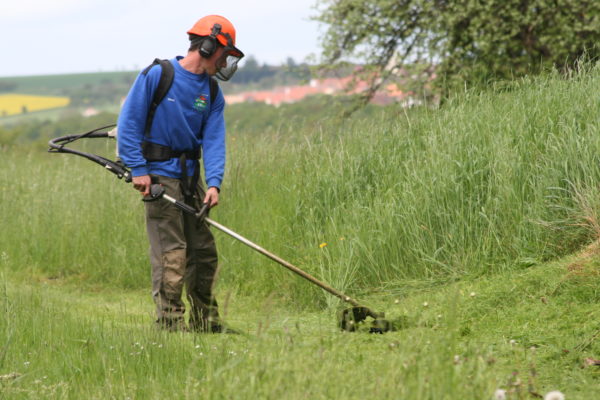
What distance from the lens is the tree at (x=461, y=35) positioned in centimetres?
1312

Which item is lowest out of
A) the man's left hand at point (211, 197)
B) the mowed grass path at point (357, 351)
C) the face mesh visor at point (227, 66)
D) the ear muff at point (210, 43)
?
the mowed grass path at point (357, 351)

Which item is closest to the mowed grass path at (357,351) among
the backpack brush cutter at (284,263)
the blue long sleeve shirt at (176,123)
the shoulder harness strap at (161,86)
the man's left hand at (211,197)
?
the backpack brush cutter at (284,263)

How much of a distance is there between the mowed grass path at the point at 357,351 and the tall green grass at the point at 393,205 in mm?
352

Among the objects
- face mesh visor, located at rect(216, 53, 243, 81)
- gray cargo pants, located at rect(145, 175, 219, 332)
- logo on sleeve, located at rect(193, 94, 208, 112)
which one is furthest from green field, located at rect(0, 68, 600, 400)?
face mesh visor, located at rect(216, 53, 243, 81)

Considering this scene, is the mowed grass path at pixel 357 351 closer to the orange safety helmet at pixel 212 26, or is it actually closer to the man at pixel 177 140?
the man at pixel 177 140

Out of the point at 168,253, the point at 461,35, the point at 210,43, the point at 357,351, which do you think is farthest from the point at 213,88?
the point at 461,35

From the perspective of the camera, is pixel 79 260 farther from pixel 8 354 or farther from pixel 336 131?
pixel 8 354

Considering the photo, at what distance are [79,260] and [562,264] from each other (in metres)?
5.86

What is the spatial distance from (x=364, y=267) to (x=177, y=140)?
2.01 meters

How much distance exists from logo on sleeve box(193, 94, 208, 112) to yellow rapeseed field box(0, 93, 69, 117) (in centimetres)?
6974

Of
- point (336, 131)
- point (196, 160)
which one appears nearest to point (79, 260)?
point (336, 131)

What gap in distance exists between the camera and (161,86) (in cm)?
600

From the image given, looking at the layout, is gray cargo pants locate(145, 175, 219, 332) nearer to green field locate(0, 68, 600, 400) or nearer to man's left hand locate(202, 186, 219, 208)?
man's left hand locate(202, 186, 219, 208)

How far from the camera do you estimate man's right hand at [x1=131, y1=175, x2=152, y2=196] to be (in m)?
5.92
